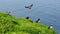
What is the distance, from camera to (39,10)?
4147 cm

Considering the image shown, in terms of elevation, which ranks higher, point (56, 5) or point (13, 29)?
point (13, 29)

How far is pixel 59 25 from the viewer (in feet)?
105

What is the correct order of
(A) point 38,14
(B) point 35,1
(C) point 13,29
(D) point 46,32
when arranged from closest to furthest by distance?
1. (C) point 13,29
2. (D) point 46,32
3. (A) point 38,14
4. (B) point 35,1

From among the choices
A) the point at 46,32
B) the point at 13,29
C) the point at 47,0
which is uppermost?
the point at 13,29

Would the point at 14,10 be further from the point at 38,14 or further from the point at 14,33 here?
the point at 14,33

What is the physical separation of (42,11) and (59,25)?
30.1ft

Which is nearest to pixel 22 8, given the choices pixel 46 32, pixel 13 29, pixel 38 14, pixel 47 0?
pixel 38 14

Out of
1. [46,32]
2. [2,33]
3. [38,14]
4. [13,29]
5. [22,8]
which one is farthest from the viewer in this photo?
[22,8]

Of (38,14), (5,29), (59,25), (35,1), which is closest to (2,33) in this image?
(5,29)

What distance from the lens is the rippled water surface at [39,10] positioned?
35031 mm

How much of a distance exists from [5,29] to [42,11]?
27.0m

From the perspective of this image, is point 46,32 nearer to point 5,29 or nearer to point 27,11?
point 5,29

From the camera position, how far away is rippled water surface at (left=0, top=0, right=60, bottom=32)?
35.0 metres

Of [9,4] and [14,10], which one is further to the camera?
[9,4]
